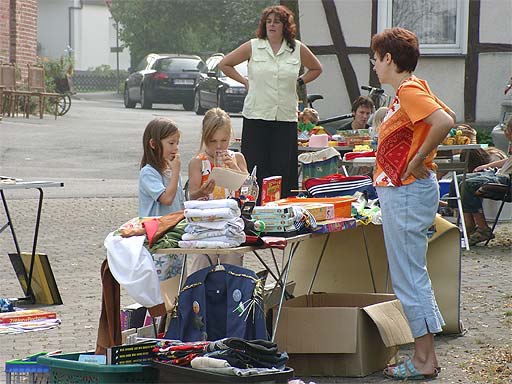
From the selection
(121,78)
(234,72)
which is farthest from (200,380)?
(121,78)

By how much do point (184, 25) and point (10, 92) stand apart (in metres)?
22.4

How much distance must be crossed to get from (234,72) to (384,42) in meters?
3.64

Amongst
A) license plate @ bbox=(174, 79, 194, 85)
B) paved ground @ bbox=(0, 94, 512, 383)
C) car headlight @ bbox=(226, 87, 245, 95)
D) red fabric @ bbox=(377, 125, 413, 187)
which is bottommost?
paved ground @ bbox=(0, 94, 512, 383)

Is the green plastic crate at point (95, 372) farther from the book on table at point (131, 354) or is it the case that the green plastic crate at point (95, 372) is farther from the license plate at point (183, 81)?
the license plate at point (183, 81)

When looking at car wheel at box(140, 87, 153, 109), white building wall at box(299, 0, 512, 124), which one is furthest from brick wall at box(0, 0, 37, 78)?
white building wall at box(299, 0, 512, 124)

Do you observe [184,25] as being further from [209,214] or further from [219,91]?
[209,214]

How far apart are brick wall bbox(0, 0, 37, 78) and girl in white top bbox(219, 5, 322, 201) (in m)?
18.4

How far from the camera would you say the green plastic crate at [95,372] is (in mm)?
5160

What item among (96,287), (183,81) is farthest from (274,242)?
(183,81)

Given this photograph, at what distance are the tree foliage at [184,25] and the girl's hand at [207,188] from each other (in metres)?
36.4

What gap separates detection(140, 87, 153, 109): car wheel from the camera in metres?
32.6

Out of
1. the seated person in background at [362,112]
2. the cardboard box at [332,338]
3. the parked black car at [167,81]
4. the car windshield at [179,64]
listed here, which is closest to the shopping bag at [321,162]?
the seated person in background at [362,112]

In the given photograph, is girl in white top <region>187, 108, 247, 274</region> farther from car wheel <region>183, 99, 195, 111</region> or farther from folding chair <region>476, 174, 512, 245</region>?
car wheel <region>183, 99, 195, 111</region>

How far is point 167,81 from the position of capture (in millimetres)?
32031
